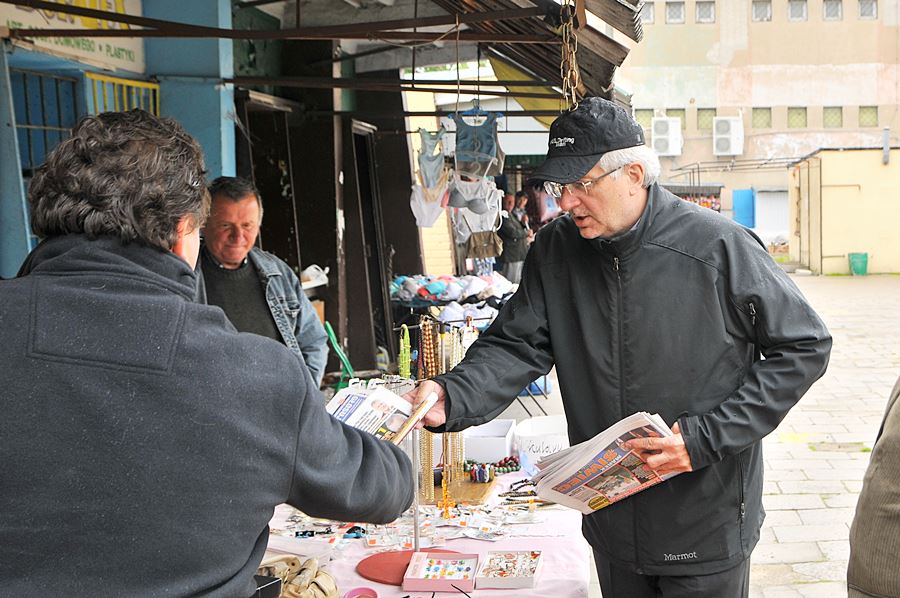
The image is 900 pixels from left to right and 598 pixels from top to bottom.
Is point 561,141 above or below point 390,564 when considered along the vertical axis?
above

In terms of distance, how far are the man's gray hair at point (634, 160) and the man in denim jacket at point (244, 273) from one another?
223cm

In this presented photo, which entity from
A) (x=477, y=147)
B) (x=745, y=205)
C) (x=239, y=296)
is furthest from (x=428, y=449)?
(x=745, y=205)

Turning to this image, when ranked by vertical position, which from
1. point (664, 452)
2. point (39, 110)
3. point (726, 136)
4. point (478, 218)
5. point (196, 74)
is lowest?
point (664, 452)

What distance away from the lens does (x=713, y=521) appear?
8.78ft

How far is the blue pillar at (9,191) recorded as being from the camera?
5.24m

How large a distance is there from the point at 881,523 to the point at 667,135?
46.0m

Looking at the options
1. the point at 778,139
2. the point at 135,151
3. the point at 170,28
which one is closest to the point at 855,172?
the point at 778,139

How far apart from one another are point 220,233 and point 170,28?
1636 millimetres

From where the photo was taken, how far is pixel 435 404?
9.01 feet

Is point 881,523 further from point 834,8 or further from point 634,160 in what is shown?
point 834,8

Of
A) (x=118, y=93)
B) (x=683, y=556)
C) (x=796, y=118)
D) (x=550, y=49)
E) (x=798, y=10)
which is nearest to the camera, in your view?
(x=683, y=556)

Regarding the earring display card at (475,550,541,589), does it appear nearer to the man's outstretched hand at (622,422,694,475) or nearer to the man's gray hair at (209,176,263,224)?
the man's outstretched hand at (622,422,694,475)

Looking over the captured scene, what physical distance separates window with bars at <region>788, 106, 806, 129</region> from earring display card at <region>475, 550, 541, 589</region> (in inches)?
1877

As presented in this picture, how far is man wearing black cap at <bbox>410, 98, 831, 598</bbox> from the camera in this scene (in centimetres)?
261
